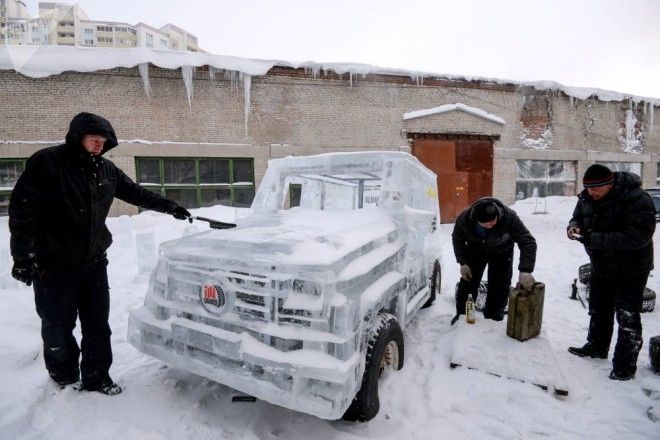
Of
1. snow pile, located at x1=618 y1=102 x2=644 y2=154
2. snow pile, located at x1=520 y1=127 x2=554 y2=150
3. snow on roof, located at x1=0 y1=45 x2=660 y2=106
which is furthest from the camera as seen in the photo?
snow pile, located at x1=618 y1=102 x2=644 y2=154

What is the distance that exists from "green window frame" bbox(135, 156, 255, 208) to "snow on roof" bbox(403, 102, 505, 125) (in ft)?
21.3

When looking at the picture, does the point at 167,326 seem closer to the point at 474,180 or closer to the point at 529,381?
the point at 529,381

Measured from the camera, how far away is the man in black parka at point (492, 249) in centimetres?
366

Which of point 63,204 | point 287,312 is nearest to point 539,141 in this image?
point 287,312

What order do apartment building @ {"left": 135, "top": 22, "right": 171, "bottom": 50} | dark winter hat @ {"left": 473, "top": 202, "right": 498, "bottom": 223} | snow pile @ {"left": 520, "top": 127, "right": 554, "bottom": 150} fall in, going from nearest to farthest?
dark winter hat @ {"left": 473, "top": 202, "right": 498, "bottom": 223} → snow pile @ {"left": 520, "top": 127, "right": 554, "bottom": 150} → apartment building @ {"left": 135, "top": 22, "right": 171, "bottom": 50}

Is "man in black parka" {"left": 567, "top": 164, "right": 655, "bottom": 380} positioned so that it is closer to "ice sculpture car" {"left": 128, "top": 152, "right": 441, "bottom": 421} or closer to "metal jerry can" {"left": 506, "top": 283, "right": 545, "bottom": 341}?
"metal jerry can" {"left": 506, "top": 283, "right": 545, "bottom": 341}

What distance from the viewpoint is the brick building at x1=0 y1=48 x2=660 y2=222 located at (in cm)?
1073

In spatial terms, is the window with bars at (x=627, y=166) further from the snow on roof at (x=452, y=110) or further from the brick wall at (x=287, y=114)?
the snow on roof at (x=452, y=110)

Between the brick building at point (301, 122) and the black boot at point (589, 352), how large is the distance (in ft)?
34.1

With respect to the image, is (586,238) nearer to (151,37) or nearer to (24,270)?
(24,270)

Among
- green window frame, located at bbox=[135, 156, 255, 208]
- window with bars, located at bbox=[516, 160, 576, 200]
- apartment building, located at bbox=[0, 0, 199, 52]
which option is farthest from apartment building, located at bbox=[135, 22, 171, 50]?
window with bars, located at bbox=[516, 160, 576, 200]

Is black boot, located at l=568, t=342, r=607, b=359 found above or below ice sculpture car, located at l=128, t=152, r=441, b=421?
below

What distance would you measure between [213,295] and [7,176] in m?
12.4

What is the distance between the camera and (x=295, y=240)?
7.82 ft
